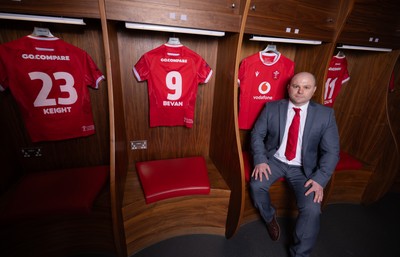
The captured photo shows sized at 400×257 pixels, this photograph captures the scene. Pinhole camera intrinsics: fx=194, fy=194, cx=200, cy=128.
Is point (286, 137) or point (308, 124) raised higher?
point (308, 124)

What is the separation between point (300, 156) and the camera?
5.23 feet

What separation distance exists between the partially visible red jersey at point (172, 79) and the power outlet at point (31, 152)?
36.6 inches

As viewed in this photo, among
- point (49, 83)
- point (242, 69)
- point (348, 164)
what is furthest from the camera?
point (348, 164)

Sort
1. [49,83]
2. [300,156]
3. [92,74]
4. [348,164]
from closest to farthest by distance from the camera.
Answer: [49,83] → [92,74] → [300,156] → [348,164]

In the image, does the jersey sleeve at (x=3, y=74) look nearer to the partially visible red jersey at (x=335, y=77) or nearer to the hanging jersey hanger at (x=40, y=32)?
the hanging jersey hanger at (x=40, y=32)

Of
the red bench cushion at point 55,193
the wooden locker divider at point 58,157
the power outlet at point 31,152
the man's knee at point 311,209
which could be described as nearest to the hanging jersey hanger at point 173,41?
the wooden locker divider at point 58,157

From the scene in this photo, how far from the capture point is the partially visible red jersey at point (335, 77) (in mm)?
1996

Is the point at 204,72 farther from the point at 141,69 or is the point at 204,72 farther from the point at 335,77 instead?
the point at 335,77

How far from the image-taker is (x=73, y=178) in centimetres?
146

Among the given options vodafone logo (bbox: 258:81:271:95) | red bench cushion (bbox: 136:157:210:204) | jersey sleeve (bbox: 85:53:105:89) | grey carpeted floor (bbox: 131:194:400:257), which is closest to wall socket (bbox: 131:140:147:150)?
red bench cushion (bbox: 136:157:210:204)

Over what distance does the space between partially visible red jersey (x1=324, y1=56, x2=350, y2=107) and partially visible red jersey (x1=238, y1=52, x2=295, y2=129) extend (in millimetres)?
530

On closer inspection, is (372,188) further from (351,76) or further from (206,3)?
(206,3)

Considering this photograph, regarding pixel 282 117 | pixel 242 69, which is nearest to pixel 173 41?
pixel 242 69

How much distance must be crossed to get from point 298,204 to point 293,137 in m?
0.51
